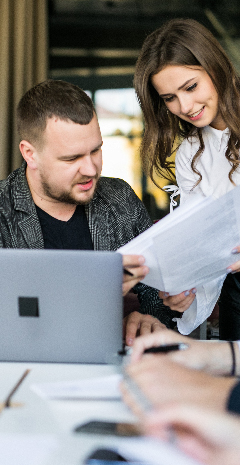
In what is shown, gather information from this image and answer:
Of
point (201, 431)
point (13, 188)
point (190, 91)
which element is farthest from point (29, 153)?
point (201, 431)

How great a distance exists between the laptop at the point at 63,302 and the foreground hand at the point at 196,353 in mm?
61

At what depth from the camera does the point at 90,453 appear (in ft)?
1.92

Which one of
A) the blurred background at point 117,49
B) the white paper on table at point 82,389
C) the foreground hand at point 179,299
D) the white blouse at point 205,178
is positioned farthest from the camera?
the blurred background at point 117,49

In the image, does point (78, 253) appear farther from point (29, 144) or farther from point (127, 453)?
point (29, 144)

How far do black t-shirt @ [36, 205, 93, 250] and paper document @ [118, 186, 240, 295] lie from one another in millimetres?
506

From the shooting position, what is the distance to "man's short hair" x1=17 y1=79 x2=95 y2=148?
137 cm

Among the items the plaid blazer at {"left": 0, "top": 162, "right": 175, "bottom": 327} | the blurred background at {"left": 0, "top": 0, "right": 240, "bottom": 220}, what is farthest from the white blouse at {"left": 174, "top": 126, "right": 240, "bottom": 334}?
the blurred background at {"left": 0, "top": 0, "right": 240, "bottom": 220}

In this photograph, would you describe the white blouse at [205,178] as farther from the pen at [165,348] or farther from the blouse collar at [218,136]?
the pen at [165,348]

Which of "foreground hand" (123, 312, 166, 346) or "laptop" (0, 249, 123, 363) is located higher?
"laptop" (0, 249, 123, 363)

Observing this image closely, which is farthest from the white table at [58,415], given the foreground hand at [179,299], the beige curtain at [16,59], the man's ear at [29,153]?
the beige curtain at [16,59]

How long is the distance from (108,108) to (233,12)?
116 cm

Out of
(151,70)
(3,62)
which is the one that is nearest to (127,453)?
(151,70)

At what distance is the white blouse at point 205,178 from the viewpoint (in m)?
1.47

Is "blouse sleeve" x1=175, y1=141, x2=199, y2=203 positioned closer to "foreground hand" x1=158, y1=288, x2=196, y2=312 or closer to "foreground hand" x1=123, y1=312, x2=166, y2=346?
"foreground hand" x1=158, y1=288, x2=196, y2=312
